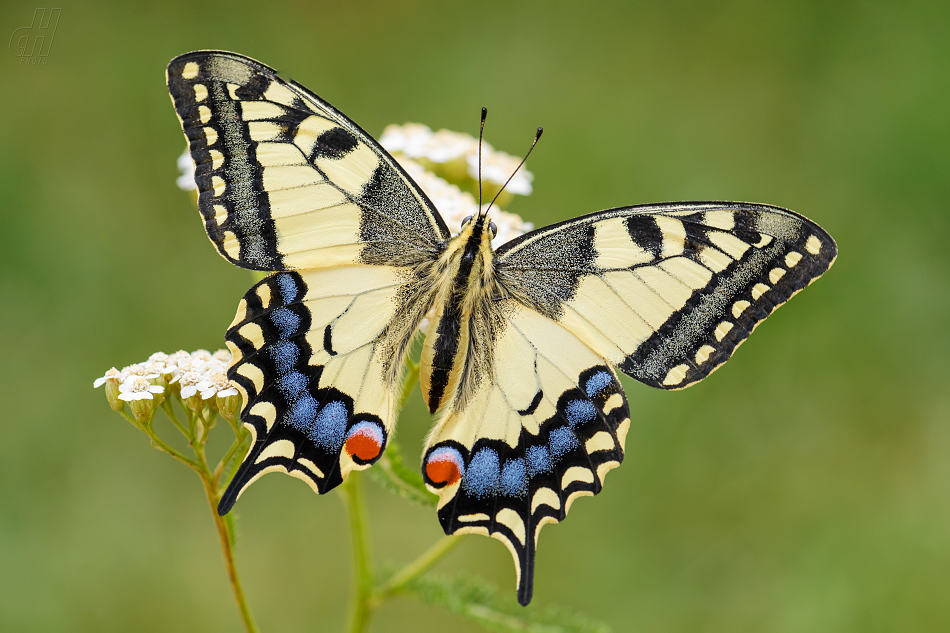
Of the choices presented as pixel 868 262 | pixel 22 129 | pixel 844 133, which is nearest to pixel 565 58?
pixel 844 133

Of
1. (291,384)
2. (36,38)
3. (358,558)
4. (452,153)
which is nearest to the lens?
(291,384)

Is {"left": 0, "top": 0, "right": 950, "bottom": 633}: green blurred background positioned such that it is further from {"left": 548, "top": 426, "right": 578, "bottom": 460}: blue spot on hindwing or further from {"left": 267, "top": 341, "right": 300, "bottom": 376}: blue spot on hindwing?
{"left": 267, "top": 341, "right": 300, "bottom": 376}: blue spot on hindwing

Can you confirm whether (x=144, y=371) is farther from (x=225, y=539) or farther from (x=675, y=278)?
(x=675, y=278)

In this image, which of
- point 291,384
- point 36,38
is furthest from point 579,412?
point 36,38

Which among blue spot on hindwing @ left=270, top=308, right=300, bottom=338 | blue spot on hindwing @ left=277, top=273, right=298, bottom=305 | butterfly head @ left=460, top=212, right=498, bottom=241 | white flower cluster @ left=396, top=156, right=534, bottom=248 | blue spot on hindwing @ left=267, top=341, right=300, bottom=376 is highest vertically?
butterfly head @ left=460, top=212, right=498, bottom=241

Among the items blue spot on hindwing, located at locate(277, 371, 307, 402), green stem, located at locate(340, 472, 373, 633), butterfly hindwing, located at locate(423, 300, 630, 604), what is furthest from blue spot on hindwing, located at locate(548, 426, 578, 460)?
blue spot on hindwing, located at locate(277, 371, 307, 402)

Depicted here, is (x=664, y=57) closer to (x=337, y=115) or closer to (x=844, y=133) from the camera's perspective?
(x=844, y=133)
